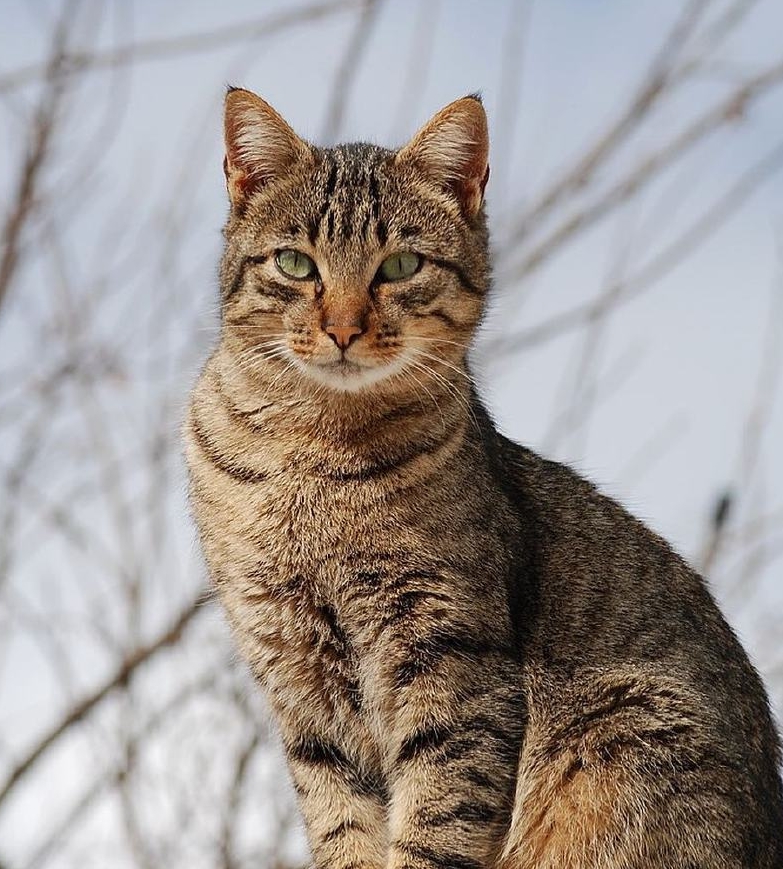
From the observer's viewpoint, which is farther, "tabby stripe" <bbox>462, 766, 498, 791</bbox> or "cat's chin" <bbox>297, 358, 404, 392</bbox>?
"cat's chin" <bbox>297, 358, 404, 392</bbox>

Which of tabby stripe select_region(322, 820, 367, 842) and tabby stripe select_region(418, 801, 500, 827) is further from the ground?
tabby stripe select_region(418, 801, 500, 827)

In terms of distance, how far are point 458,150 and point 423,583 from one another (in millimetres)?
1404

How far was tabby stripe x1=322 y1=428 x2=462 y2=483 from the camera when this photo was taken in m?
4.25

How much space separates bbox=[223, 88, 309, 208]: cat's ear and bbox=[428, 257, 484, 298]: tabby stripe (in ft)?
1.98

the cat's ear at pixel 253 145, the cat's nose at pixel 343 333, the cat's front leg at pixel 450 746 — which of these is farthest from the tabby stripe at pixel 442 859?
the cat's ear at pixel 253 145

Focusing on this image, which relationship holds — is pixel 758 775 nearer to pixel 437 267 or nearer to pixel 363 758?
pixel 363 758

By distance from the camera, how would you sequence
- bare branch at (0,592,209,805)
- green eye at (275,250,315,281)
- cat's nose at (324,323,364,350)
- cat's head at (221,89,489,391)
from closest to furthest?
cat's nose at (324,323,364,350) → cat's head at (221,89,489,391) → green eye at (275,250,315,281) → bare branch at (0,592,209,805)

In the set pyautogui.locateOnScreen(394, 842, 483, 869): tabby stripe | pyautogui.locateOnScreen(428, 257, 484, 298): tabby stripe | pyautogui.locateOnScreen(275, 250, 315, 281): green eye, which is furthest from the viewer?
pyautogui.locateOnScreen(428, 257, 484, 298): tabby stripe

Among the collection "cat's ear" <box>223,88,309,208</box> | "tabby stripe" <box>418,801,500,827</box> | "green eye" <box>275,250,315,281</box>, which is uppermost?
"cat's ear" <box>223,88,309,208</box>

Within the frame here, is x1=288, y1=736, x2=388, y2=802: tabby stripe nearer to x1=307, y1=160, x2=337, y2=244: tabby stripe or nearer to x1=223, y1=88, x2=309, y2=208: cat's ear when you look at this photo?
x1=307, y1=160, x2=337, y2=244: tabby stripe

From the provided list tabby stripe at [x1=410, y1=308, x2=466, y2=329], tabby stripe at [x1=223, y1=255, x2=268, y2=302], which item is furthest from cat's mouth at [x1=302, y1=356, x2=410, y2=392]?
tabby stripe at [x1=223, y1=255, x2=268, y2=302]

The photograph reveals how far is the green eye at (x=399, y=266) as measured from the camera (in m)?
4.21

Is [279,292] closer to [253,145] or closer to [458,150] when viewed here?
[253,145]

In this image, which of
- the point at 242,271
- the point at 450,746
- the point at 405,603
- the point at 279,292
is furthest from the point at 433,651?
the point at 242,271
